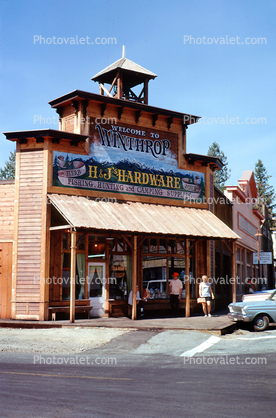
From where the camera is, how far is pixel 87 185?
61.2 ft

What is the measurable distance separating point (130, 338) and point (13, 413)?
A: 311 inches

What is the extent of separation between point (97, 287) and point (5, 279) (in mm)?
3637

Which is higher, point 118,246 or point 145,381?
point 118,246

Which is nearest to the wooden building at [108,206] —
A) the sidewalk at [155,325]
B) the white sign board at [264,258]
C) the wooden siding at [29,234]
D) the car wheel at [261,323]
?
the wooden siding at [29,234]

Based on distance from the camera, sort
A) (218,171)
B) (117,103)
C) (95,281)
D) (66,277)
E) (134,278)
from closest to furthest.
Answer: (134,278)
(66,277)
(95,281)
(117,103)
(218,171)

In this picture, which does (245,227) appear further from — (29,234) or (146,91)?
(29,234)

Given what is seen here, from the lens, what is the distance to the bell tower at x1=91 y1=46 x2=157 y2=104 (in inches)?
843

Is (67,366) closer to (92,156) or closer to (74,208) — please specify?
(74,208)

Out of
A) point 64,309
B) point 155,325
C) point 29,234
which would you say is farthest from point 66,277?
point 155,325

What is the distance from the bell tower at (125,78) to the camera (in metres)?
21.4

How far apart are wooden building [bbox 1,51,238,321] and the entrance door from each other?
0.04 metres

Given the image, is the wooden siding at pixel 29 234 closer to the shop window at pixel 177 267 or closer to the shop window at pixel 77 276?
the shop window at pixel 77 276

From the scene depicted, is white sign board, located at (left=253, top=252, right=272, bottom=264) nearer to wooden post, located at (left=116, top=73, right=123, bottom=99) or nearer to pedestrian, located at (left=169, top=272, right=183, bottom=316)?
pedestrian, located at (left=169, top=272, right=183, bottom=316)

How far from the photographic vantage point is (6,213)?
1809 cm
